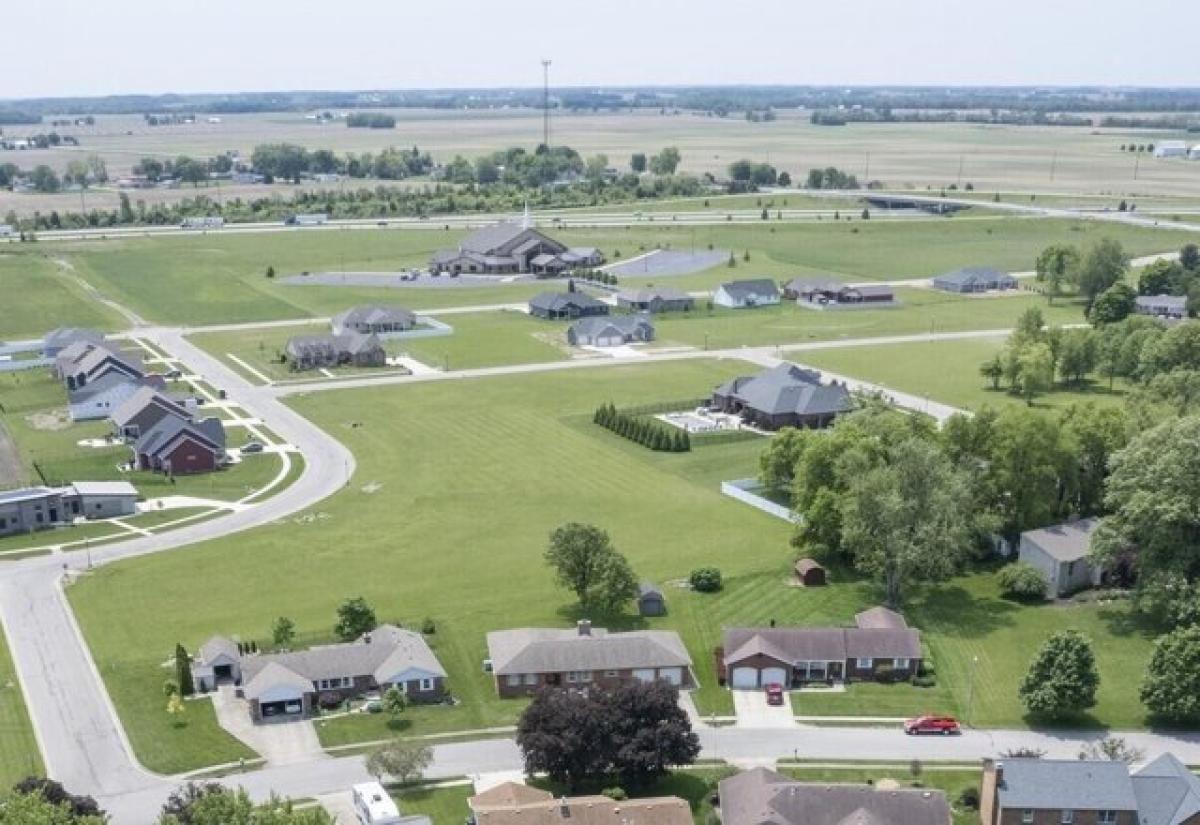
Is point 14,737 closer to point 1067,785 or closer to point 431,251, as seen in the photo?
point 1067,785

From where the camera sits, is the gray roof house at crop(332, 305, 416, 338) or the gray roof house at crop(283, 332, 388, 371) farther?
the gray roof house at crop(332, 305, 416, 338)

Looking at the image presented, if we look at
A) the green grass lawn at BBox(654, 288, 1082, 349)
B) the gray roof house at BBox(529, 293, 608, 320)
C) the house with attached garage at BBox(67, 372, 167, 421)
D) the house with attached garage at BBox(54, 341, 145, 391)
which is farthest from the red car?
the gray roof house at BBox(529, 293, 608, 320)

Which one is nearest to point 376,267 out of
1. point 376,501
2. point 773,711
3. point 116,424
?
point 116,424

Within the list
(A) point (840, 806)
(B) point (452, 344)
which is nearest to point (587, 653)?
(A) point (840, 806)

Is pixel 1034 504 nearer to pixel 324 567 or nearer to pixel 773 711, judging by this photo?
pixel 773 711

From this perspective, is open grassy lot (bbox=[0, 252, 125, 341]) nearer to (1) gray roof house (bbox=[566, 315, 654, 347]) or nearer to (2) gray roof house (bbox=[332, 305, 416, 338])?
(2) gray roof house (bbox=[332, 305, 416, 338])
